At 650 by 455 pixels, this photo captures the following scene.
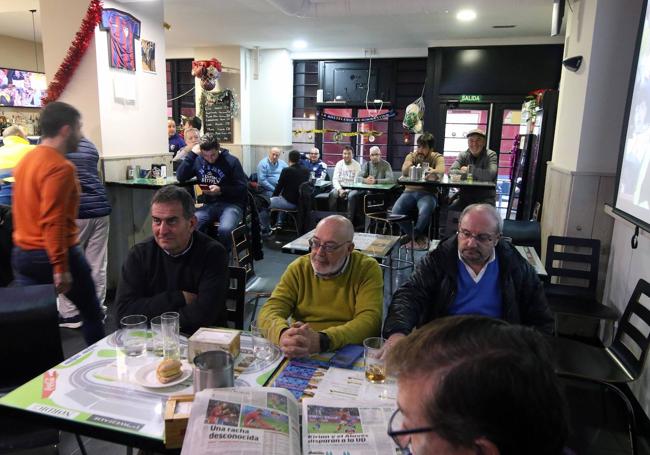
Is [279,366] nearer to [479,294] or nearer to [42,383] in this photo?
[42,383]

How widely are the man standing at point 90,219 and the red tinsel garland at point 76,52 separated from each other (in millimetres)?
929

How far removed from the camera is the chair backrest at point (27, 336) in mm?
1764

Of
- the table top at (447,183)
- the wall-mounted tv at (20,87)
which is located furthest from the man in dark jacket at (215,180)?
the wall-mounted tv at (20,87)

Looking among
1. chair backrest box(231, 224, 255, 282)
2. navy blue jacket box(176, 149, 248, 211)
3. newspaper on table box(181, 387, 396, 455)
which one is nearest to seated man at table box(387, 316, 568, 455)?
newspaper on table box(181, 387, 396, 455)

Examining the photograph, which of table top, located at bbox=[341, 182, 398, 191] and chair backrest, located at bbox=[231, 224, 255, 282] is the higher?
table top, located at bbox=[341, 182, 398, 191]

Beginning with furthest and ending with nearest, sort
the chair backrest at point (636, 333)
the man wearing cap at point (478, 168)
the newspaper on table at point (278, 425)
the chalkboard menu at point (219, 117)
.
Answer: the chalkboard menu at point (219, 117) < the man wearing cap at point (478, 168) < the chair backrest at point (636, 333) < the newspaper on table at point (278, 425)

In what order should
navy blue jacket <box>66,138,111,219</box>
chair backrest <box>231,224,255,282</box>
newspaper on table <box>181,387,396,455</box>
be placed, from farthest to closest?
1. navy blue jacket <box>66,138,111,219</box>
2. chair backrest <box>231,224,255,282</box>
3. newspaper on table <box>181,387,396,455</box>

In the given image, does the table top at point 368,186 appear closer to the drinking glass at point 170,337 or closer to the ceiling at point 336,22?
the ceiling at point 336,22

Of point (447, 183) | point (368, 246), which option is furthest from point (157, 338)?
point (447, 183)

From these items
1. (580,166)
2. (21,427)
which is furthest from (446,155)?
(21,427)

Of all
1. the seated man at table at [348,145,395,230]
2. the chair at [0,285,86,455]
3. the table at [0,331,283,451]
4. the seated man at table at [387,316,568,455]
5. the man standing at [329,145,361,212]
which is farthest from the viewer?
the man standing at [329,145,361,212]

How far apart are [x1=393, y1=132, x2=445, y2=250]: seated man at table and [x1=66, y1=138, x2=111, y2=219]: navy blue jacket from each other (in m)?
3.35

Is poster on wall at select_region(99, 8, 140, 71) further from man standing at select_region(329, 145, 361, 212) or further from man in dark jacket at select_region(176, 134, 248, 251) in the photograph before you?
man standing at select_region(329, 145, 361, 212)

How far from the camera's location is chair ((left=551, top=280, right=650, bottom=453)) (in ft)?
7.04
